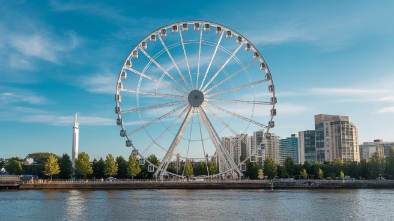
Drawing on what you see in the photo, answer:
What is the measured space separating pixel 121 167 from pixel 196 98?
58478mm

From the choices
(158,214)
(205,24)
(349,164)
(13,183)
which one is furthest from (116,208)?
(349,164)

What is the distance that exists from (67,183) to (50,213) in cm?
5187

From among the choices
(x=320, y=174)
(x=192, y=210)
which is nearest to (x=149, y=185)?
(x=192, y=210)

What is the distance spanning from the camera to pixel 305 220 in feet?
168

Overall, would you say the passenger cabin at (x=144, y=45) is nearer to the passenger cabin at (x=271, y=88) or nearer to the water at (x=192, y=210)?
the passenger cabin at (x=271, y=88)

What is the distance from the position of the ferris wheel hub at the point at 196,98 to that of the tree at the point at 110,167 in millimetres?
53530

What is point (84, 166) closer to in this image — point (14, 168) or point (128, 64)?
point (14, 168)

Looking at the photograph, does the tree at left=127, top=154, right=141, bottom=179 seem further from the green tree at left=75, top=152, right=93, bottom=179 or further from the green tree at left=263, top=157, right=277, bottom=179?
the green tree at left=263, top=157, right=277, bottom=179

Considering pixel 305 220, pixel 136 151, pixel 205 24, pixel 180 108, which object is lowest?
pixel 305 220

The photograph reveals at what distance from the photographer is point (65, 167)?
135 meters

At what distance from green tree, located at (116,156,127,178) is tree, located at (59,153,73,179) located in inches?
527

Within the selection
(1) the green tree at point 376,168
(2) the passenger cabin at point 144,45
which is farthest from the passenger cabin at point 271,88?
(1) the green tree at point 376,168

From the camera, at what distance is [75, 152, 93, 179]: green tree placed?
12662 centimetres

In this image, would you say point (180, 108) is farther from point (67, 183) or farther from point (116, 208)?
point (67, 183)
